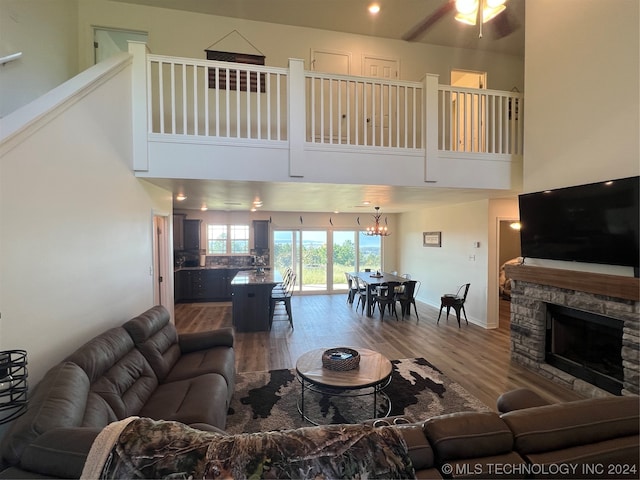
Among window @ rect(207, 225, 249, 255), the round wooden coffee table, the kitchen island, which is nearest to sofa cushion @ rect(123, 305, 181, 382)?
the round wooden coffee table

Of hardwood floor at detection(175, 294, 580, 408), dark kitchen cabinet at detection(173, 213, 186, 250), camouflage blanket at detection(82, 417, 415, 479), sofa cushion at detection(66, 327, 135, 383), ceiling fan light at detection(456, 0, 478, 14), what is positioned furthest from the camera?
dark kitchen cabinet at detection(173, 213, 186, 250)

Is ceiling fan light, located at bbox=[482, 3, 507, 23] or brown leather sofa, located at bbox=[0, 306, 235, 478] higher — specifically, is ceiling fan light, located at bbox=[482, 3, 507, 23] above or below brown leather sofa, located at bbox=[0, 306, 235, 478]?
above

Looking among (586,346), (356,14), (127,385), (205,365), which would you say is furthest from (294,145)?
(586,346)

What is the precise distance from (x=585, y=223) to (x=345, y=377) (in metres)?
2.98

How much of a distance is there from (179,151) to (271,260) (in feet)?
19.2

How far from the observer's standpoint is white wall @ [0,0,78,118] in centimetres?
292

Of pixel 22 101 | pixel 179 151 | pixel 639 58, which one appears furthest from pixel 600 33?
pixel 22 101

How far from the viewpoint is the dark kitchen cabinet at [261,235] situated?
8.83 metres

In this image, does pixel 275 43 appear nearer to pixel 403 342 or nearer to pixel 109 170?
pixel 109 170

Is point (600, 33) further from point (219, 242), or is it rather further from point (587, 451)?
point (219, 242)

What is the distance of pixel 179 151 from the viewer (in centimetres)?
341

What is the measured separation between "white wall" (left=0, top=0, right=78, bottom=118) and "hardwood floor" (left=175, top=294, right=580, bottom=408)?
158 inches

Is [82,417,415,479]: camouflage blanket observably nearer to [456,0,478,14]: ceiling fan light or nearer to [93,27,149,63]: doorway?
[456,0,478,14]: ceiling fan light

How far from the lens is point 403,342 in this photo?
4.89 meters
